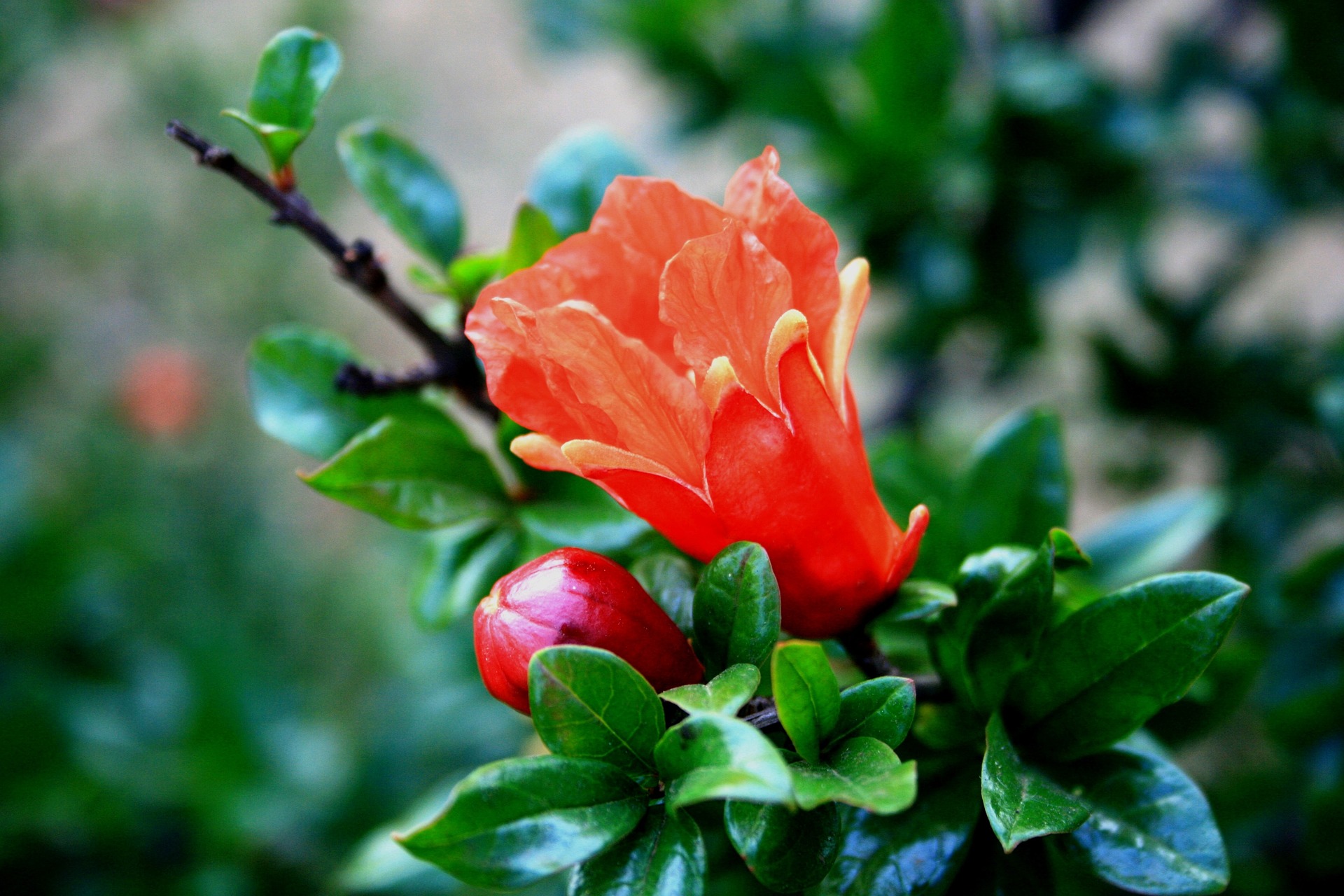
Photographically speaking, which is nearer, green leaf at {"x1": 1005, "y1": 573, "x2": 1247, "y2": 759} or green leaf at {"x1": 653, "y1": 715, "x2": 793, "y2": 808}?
green leaf at {"x1": 653, "y1": 715, "x2": 793, "y2": 808}

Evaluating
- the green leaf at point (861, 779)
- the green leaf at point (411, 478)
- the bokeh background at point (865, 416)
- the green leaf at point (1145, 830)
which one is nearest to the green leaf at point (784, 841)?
the green leaf at point (861, 779)

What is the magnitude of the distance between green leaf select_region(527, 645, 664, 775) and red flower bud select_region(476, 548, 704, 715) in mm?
24

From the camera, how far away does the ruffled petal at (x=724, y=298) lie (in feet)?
1.43

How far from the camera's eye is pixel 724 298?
17.7 inches

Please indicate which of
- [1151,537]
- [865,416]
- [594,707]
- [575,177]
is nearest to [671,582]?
[594,707]

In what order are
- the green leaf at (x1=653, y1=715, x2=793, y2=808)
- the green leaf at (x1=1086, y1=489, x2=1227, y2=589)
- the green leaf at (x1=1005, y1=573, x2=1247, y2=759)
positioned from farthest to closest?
the green leaf at (x1=1086, y1=489, x2=1227, y2=589), the green leaf at (x1=1005, y1=573, x2=1247, y2=759), the green leaf at (x1=653, y1=715, x2=793, y2=808)

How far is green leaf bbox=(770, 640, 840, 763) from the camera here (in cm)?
40

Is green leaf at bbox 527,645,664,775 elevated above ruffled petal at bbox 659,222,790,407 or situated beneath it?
situated beneath

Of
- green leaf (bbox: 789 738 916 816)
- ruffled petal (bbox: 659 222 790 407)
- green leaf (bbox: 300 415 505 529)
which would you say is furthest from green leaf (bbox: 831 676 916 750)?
green leaf (bbox: 300 415 505 529)

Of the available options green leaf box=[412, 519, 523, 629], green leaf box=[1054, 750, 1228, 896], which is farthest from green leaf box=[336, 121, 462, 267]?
green leaf box=[1054, 750, 1228, 896]

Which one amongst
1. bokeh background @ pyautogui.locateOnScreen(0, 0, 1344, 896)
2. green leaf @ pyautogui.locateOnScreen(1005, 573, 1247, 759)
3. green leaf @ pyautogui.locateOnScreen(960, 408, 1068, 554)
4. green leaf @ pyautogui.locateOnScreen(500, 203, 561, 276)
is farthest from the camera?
bokeh background @ pyautogui.locateOnScreen(0, 0, 1344, 896)

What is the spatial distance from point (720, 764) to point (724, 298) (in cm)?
20

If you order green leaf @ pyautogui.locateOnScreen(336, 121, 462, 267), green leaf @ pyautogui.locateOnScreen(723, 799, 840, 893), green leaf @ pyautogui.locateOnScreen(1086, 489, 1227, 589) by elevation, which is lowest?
green leaf @ pyautogui.locateOnScreen(1086, 489, 1227, 589)

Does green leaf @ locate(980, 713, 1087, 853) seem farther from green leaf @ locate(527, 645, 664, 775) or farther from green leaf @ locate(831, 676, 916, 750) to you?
green leaf @ locate(527, 645, 664, 775)
